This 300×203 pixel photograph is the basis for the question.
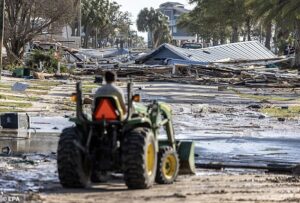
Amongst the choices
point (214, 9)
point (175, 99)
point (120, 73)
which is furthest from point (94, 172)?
point (214, 9)

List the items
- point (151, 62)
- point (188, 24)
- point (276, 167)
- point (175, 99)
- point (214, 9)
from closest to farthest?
point (276, 167) → point (175, 99) → point (151, 62) → point (214, 9) → point (188, 24)

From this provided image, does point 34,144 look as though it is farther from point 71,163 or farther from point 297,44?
point 297,44

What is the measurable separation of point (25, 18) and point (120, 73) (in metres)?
14.1

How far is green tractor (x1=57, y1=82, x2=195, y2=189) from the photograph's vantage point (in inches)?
419

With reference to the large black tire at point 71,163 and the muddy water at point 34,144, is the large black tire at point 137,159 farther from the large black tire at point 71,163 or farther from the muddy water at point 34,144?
the muddy water at point 34,144

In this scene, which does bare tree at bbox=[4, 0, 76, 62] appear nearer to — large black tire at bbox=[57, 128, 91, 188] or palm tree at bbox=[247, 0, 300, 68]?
palm tree at bbox=[247, 0, 300, 68]

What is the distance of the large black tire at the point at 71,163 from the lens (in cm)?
1071

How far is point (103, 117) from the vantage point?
35.8ft

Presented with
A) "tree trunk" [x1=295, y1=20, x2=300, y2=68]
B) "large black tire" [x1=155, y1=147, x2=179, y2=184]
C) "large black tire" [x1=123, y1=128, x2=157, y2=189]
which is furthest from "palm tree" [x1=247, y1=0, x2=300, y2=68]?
"large black tire" [x1=123, y1=128, x2=157, y2=189]

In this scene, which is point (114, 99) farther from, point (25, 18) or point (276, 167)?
point (25, 18)

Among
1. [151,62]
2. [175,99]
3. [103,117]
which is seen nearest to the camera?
[103,117]

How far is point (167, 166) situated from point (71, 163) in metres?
1.72

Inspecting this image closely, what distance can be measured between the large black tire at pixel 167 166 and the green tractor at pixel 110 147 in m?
0.02

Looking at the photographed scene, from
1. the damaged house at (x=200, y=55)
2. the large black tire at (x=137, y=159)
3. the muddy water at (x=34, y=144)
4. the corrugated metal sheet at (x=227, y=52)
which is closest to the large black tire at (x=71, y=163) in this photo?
the large black tire at (x=137, y=159)
